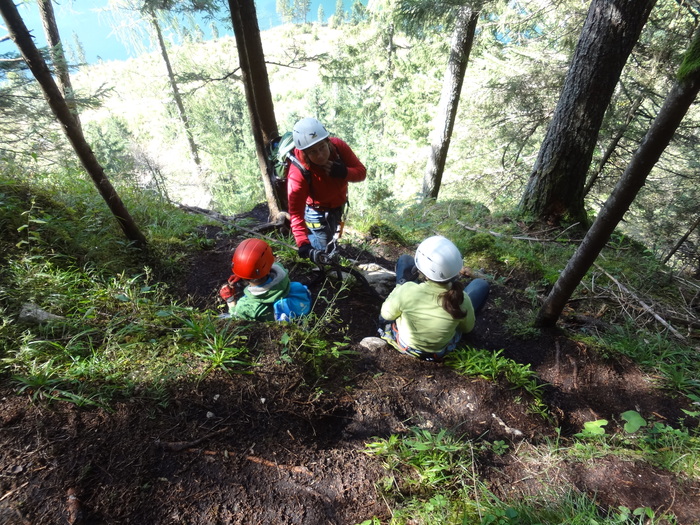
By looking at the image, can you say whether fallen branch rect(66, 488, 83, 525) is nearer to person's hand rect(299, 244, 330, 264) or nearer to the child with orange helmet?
the child with orange helmet

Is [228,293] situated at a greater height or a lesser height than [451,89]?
lesser

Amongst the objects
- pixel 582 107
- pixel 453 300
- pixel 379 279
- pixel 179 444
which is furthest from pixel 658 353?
pixel 179 444

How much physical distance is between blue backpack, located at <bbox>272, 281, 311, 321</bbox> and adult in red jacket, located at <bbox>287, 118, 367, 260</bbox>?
49 centimetres

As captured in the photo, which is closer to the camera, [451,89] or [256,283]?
[256,283]

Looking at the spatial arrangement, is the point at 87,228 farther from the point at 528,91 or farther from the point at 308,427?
the point at 528,91

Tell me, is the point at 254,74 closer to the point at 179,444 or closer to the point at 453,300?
the point at 453,300

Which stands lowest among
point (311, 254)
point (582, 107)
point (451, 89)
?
point (311, 254)

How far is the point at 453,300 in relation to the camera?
2.82m

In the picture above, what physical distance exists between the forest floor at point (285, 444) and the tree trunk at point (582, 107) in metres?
3.62

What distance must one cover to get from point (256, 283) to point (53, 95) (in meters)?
2.39

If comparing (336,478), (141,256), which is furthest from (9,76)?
(336,478)

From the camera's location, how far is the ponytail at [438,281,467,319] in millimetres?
2816

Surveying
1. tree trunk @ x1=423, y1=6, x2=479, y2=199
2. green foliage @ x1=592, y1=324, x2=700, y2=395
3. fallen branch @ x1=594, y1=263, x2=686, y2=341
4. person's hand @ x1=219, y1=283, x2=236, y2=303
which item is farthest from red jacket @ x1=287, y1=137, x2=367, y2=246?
tree trunk @ x1=423, y1=6, x2=479, y2=199

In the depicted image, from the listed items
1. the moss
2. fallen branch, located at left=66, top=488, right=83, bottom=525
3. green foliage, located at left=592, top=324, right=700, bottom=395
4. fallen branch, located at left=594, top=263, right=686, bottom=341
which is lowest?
green foliage, located at left=592, top=324, right=700, bottom=395
